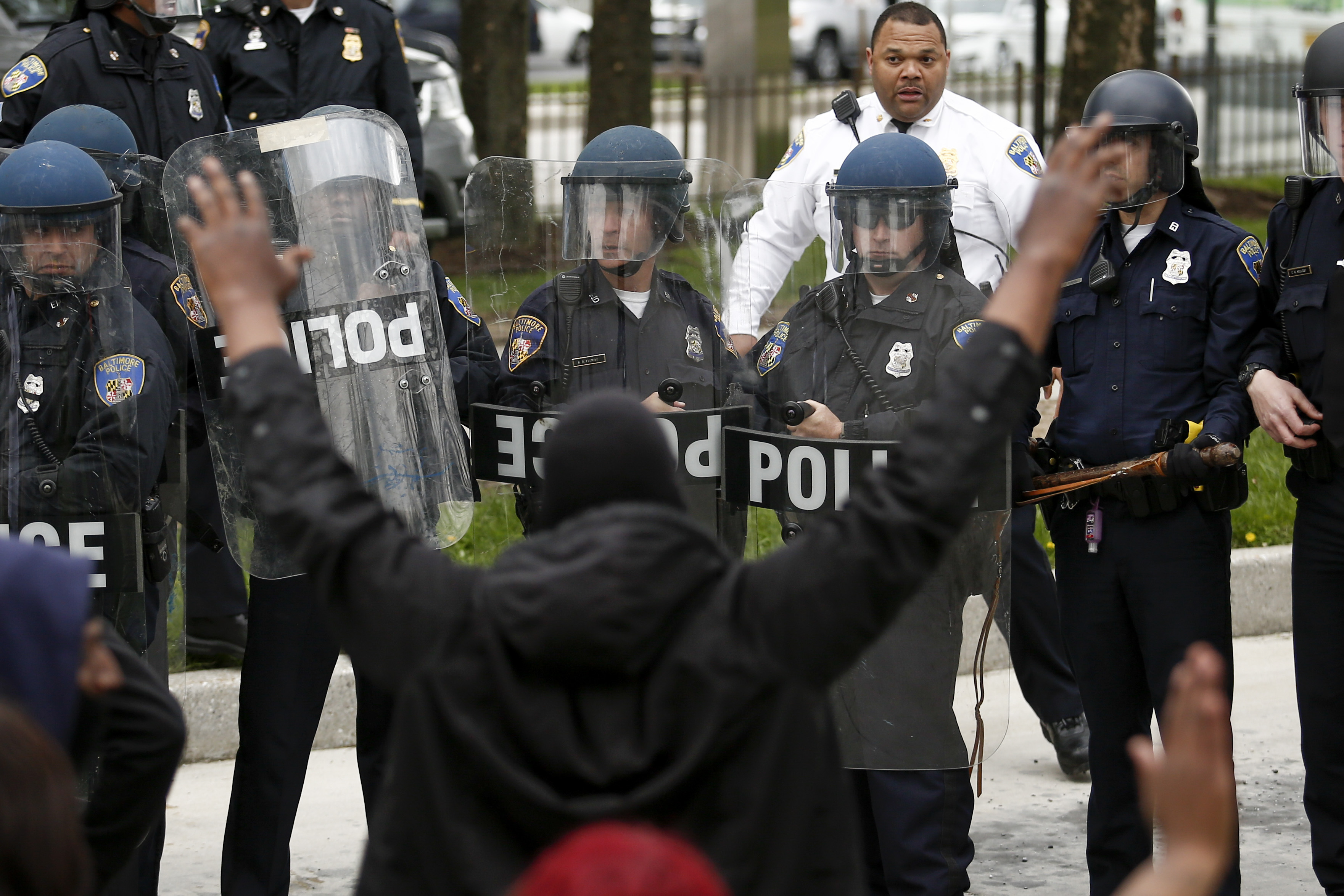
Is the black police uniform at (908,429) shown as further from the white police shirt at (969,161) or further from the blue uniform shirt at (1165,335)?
the white police shirt at (969,161)

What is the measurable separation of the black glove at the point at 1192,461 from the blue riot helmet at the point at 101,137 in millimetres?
2487

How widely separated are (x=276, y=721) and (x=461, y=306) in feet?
3.52

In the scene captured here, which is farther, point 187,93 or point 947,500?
point 187,93

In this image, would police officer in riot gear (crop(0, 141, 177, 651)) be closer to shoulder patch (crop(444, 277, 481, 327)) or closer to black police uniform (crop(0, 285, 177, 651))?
black police uniform (crop(0, 285, 177, 651))

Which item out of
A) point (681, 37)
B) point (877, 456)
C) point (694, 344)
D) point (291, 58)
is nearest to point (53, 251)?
point (694, 344)

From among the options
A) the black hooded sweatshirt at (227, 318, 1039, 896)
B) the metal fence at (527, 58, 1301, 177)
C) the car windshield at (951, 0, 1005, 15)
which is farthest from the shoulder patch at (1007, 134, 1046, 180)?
the car windshield at (951, 0, 1005, 15)

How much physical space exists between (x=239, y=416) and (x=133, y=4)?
3236mm

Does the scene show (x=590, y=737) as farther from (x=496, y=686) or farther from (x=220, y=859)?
(x=220, y=859)

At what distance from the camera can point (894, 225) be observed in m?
3.67

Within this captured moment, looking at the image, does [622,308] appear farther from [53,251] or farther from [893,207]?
[53,251]

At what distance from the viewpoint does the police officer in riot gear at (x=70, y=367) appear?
3.49 meters

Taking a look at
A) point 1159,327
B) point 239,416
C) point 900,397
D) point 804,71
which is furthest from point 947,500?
point 804,71

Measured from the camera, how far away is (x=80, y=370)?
350 centimetres

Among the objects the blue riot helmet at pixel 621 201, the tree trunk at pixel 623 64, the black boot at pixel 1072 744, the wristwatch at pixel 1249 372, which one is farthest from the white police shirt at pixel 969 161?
the tree trunk at pixel 623 64
